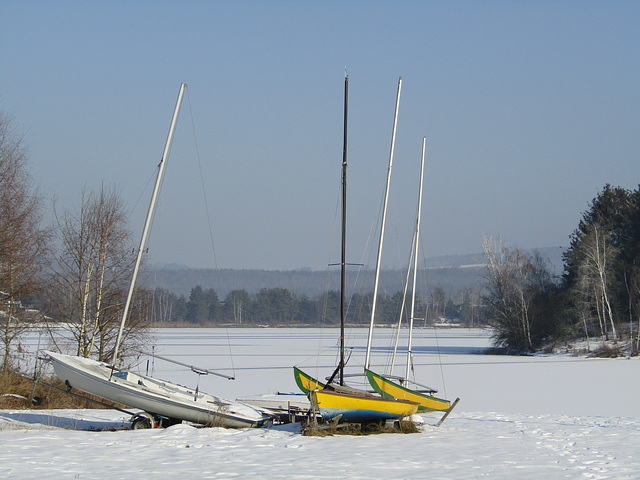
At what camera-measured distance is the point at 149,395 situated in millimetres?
15414

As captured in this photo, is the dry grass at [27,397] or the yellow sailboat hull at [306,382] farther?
the dry grass at [27,397]

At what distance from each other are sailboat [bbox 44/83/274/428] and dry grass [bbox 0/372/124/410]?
4.10 meters

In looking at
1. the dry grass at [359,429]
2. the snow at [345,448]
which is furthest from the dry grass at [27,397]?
the dry grass at [359,429]

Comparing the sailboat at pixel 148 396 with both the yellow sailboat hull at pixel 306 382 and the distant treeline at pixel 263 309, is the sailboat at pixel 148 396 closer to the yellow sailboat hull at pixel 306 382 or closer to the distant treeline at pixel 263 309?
the yellow sailboat hull at pixel 306 382

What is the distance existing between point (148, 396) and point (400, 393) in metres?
7.03

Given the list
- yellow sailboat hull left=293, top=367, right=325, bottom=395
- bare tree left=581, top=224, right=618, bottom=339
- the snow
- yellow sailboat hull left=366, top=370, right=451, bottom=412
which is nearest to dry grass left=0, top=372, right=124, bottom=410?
the snow


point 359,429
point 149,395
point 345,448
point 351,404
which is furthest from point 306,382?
point 149,395

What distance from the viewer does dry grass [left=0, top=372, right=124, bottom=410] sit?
63.0ft

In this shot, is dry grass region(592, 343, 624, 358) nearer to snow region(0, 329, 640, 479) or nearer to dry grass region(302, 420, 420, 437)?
snow region(0, 329, 640, 479)

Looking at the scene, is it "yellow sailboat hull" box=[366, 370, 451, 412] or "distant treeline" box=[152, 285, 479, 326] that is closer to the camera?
"yellow sailboat hull" box=[366, 370, 451, 412]

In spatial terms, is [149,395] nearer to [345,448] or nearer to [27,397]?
[345,448]

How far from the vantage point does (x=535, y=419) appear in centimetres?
1962

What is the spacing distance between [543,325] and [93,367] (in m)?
51.0

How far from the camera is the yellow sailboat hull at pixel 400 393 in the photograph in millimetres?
18594
